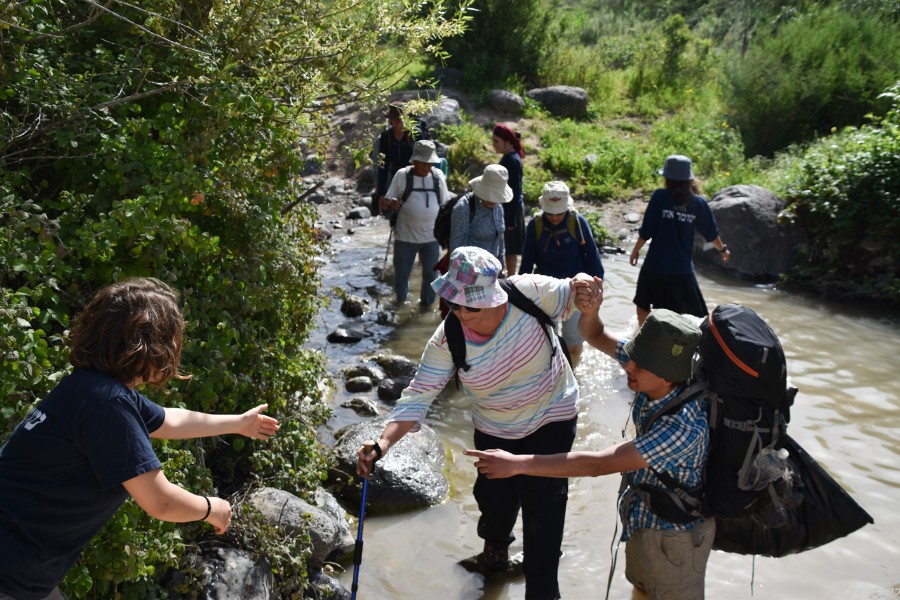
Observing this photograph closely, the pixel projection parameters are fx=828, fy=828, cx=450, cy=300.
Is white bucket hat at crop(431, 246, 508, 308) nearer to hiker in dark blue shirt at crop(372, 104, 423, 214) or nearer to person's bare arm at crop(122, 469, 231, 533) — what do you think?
person's bare arm at crop(122, 469, 231, 533)

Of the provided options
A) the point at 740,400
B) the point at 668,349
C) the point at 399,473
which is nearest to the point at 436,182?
the point at 399,473

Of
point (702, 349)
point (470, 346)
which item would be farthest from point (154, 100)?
point (702, 349)

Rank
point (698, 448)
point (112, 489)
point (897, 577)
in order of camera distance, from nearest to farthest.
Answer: point (112, 489)
point (698, 448)
point (897, 577)

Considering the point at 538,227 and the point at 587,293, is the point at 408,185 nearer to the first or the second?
the point at 538,227

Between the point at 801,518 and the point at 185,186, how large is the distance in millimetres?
3295

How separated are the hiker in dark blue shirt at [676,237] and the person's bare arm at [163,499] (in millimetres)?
5550

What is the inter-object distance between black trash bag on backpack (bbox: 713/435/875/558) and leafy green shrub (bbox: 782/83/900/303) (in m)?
8.15

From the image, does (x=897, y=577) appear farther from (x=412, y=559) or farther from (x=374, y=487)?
(x=374, y=487)

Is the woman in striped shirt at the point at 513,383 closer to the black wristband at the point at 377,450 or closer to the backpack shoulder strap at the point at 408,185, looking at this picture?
the black wristband at the point at 377,450

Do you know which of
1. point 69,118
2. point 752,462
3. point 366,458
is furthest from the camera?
point 69,118

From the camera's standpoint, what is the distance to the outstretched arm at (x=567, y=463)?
3.29 meters

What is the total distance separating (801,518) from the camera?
354 cm

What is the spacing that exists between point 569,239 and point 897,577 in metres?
3.31

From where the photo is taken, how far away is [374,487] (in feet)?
19.4
